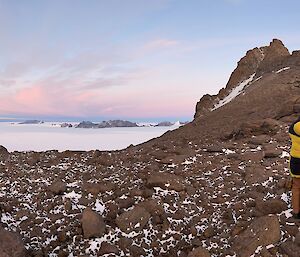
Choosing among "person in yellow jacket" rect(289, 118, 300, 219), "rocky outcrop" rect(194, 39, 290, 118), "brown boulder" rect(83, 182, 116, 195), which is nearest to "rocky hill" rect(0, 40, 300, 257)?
"brown boulder" rect(83, 182, 116, 195)

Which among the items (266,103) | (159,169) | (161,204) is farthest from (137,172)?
(266,103)

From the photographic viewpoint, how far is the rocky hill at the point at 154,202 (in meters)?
6.80

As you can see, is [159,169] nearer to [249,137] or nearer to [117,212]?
[117,212]

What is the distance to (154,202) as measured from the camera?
8031 millimetres

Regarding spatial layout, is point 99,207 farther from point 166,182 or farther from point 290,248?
point 290,248

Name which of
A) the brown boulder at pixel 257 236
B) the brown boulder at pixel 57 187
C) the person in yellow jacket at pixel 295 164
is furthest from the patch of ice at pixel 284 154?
the brown boulder at pixel 57 187

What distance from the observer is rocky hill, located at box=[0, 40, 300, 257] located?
6.80 meters

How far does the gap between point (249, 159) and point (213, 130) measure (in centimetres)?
692

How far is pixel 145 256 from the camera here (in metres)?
6.79

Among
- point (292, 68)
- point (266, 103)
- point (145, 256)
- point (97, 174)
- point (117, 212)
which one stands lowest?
point (145, 256)

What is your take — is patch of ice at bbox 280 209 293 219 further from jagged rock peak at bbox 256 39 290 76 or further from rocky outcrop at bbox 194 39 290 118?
jagged rock peak at bbox 256 39 290 76

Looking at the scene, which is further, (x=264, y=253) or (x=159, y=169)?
(x=159, y=169)

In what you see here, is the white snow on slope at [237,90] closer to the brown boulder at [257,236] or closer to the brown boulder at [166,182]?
the brown boulder at [166,182]

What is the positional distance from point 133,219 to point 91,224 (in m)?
0.90
